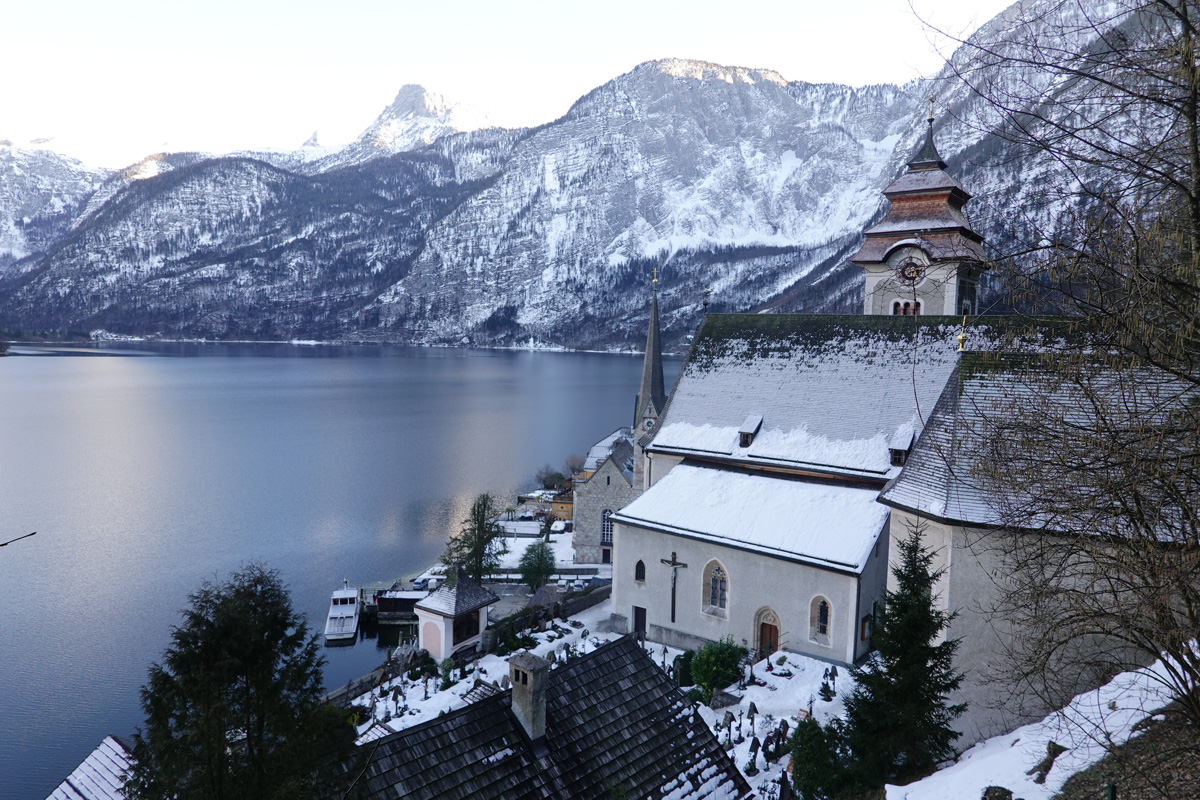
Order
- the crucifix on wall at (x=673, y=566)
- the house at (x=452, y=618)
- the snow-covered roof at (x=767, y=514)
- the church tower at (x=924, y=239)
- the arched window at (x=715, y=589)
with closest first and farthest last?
the snow-covered roof at (x=767, y=514) < the arched window at (x=715, y=589) < the crucifix on wall at (x=673, y=566) < the house at (x=452, y=618) < the church tower at (x=924, y=239)

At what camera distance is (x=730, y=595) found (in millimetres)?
22031

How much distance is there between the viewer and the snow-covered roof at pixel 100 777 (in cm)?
1376

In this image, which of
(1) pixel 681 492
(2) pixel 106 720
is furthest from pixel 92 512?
(1) pixel 681 492

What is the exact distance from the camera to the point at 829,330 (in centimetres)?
2512

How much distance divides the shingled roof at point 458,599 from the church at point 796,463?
19.6ft

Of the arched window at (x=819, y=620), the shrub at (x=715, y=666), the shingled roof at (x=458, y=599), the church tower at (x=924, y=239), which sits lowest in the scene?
the shingled roof at (x=458, y=599)

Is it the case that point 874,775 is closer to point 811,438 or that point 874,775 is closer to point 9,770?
point 811,438

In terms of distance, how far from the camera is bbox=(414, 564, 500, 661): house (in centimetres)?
2661

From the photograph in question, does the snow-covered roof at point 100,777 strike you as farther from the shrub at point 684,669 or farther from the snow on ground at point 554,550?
the snow on ground at point 554,550

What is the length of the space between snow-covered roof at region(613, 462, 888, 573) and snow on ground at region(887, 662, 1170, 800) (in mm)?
8654

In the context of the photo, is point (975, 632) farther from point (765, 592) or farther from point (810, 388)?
point (810, 388)

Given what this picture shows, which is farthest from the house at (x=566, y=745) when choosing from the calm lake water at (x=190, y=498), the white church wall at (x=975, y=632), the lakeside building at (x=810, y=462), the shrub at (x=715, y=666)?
the calm lake water at (x=190, y=498)

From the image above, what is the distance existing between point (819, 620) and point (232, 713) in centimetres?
1614

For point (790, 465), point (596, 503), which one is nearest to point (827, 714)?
point (790, 465)
